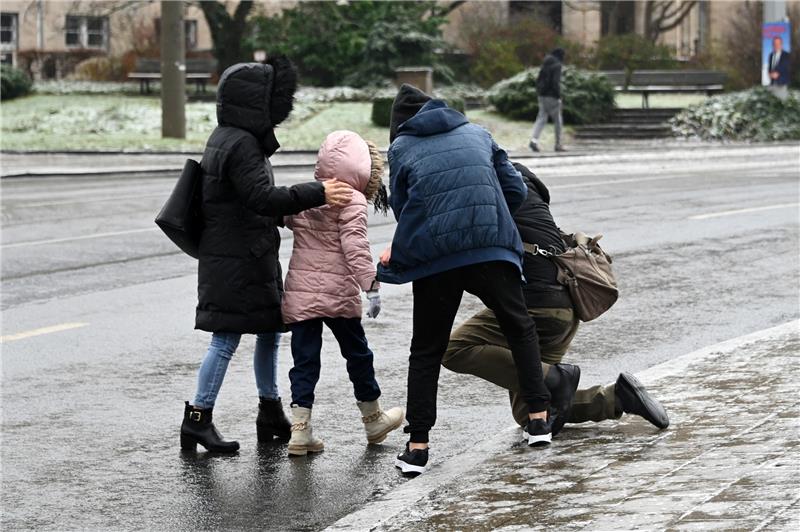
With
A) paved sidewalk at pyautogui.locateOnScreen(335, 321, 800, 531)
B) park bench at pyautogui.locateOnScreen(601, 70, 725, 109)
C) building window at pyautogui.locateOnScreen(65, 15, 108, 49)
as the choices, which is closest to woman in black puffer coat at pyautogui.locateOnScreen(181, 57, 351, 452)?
paved sidewalk at pyautogui.locateOnScreen(335, 321, 800, 531)

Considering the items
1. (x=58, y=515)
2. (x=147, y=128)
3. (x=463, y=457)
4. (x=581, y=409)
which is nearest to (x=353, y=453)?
(x=463, y=457)

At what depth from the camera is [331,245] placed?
6633 millimetres

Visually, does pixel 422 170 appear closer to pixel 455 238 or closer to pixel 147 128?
pixel 455 238

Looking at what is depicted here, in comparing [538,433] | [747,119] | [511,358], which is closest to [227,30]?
[747,119]

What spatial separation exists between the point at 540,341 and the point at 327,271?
105 centimetres

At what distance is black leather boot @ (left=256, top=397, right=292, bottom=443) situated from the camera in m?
6.96

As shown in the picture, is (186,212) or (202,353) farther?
(202,353)

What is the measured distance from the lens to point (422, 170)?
6113 millimetres

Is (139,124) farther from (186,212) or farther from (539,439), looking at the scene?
(539,439)

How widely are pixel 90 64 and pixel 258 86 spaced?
40.2 meters

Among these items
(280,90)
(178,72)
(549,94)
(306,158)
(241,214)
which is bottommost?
(306,158)

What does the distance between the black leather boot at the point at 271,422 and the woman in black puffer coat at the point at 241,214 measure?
26 cm

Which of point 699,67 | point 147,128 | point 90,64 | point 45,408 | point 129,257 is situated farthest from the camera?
point 90,64

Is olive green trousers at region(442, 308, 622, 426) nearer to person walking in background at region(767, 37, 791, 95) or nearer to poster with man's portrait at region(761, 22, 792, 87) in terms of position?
poster with man's portrait at region(761, 22, 792, 87)
